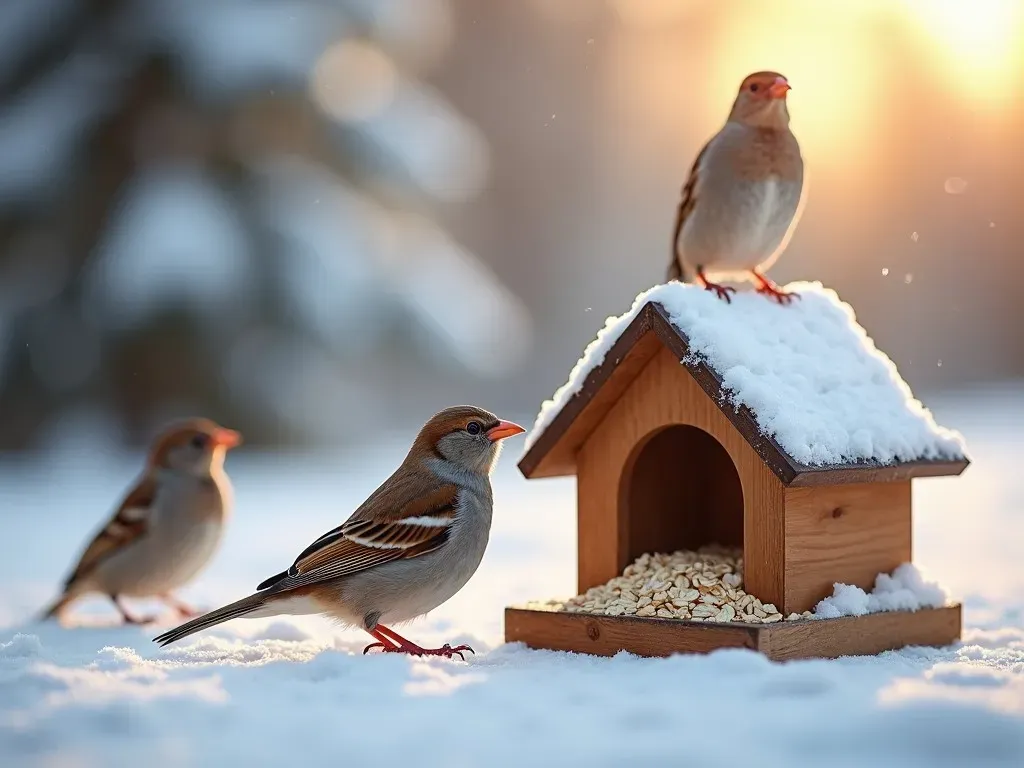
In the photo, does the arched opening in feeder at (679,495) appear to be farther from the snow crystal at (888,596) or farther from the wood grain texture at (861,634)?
the wood grain texture at (861,634)

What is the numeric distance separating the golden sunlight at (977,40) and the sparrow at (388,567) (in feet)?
22.5

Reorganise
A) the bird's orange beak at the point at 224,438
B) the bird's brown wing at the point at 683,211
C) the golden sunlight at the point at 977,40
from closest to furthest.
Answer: the bird's brown wing at the point at 683,211, the bird's orange beak at the point at 224,438, the golden sunlight at the point at 977,40

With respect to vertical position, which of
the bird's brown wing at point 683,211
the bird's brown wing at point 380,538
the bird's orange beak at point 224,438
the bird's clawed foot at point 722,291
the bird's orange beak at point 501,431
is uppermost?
the bird's brown wing at point 683,211

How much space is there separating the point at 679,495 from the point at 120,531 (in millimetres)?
2529

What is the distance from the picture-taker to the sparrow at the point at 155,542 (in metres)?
5.14

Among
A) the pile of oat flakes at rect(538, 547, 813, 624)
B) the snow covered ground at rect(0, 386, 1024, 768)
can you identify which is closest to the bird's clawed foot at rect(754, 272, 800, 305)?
the pile of oat flakes at rect(538, 547, 813, 624)

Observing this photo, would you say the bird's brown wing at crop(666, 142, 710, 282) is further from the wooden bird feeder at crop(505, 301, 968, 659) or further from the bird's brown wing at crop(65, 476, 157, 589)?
the bird's brown wing at crop(65, 476, 157, 589)

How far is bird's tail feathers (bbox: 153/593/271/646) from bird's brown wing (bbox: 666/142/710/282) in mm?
2103

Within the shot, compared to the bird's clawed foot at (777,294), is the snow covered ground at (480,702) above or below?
below

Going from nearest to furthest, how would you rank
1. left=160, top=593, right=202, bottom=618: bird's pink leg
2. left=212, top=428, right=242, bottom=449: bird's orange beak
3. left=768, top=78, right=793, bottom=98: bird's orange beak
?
left=768, top=78, right=793, bottom=98: bird's orange beak
left=160, top=593, right=202, bottom=618: bird's pink leg
left=212, top=428, right=242, bottom=449: bird's orange beak

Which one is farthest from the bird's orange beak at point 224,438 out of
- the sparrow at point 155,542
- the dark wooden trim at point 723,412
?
the dark wooden trim at point 723,412

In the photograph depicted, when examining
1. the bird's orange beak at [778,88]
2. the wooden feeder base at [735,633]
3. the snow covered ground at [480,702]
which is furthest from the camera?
the bird's orange beak at [778,88]

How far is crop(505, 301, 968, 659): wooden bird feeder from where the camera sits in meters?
3.43

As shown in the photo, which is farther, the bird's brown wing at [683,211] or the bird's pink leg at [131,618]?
the bird's pink leg at [131,618]
